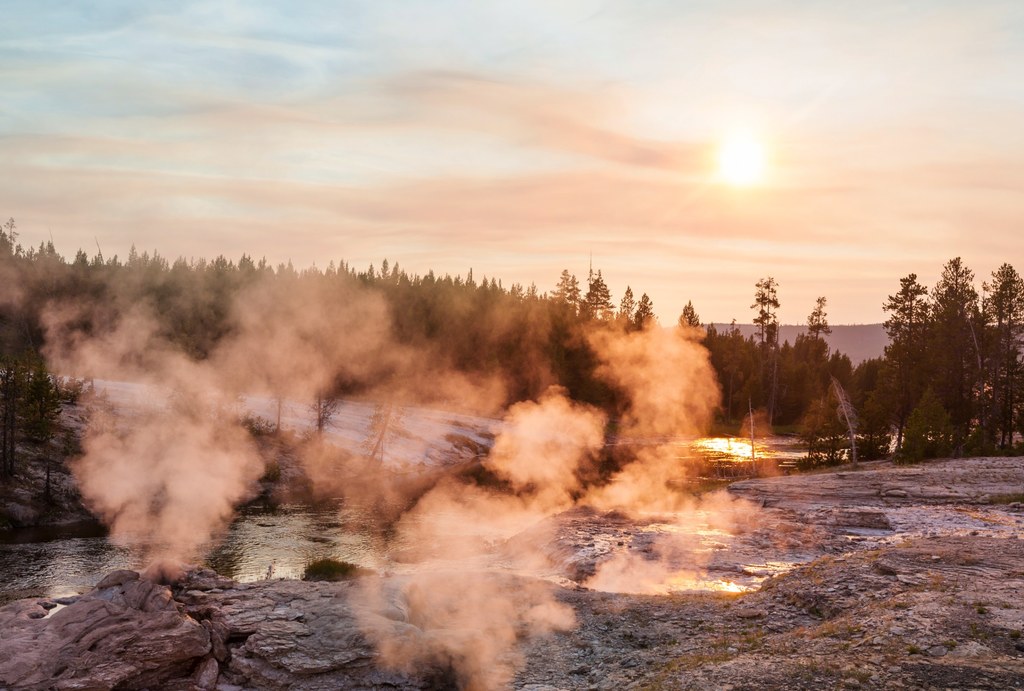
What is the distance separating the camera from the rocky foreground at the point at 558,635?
2056 cm

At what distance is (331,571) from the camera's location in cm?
3438

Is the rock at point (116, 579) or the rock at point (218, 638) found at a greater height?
the rock at point (116, 579)

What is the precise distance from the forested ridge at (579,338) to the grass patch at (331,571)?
36791mm

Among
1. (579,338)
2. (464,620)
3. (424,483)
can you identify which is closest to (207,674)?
(464,620)

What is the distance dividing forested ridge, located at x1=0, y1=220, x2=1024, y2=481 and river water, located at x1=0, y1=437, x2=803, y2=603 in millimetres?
15915

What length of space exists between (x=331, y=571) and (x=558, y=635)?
13.8m

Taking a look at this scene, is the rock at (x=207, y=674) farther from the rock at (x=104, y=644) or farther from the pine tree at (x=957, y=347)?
the pine tree at (x=957, y=347)

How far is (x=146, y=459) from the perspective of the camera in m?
60.6

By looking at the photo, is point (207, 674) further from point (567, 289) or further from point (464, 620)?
point (567, 289)

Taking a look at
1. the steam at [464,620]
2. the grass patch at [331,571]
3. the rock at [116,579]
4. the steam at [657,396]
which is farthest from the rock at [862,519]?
the rock at [116,579]

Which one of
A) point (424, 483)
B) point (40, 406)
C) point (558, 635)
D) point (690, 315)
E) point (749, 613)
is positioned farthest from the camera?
point (690, 315)

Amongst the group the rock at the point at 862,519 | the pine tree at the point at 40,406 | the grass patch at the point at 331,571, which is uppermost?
the pine tree at the point at 40,406

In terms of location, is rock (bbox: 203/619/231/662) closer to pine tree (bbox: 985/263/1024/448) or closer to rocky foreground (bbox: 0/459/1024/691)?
rocky foreground (bbox: 0/459/1024/691)

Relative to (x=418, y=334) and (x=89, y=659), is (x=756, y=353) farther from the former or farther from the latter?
(x=89, y=659)
